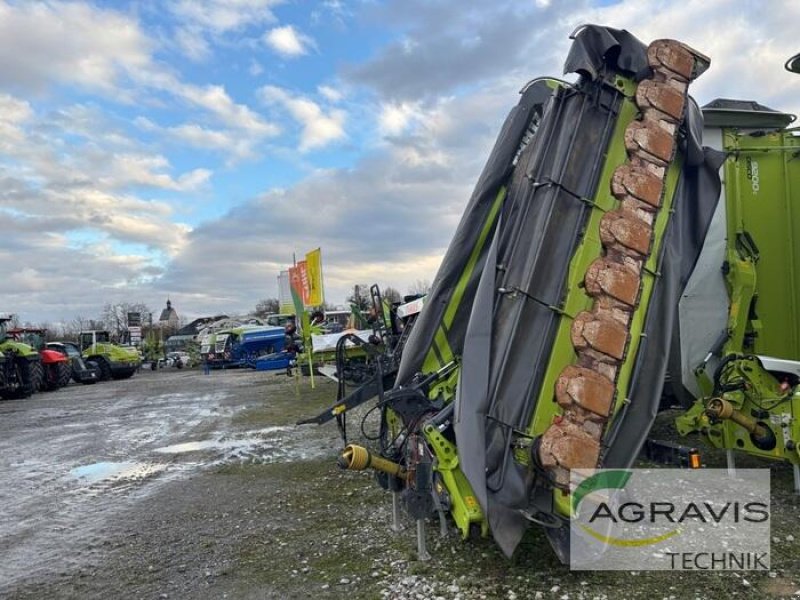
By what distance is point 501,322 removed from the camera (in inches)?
132

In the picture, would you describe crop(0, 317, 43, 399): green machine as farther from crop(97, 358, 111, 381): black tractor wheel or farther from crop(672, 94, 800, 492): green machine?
crop(672, 94, 800, 492): green machine

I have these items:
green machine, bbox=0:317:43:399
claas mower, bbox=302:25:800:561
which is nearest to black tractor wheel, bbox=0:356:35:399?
green machine, bbox=0:317:43:399

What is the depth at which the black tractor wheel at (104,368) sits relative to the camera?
2484 centimetres

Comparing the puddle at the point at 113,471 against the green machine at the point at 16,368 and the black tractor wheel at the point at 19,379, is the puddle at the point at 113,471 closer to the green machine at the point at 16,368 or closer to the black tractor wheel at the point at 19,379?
the green machine at the point at 16,368

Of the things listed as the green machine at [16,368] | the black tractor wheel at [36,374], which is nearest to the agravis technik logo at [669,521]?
the green machine at [16,368]

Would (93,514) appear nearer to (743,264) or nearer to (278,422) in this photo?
(278,422)

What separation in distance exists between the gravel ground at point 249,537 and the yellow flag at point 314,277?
22.3 ft

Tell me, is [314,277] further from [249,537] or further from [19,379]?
[249,537]

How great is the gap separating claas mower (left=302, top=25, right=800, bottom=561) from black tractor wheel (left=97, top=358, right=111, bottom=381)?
78.6ft

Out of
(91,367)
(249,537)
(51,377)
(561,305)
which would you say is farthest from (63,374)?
(561,305)

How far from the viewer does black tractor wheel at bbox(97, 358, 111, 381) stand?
978 inches

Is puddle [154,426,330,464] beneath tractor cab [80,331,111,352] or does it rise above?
beneath

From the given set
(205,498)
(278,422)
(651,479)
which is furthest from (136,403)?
(651,479)

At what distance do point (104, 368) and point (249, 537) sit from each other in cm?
2337
